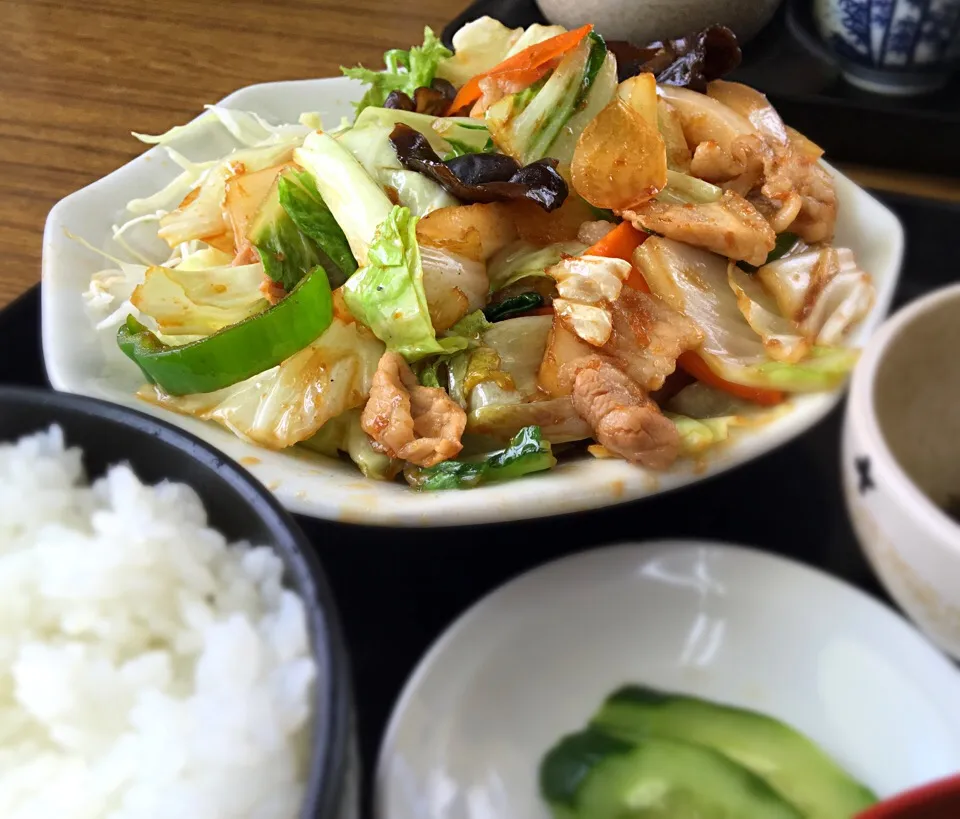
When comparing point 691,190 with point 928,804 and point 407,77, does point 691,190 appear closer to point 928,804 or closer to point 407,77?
point 407,77

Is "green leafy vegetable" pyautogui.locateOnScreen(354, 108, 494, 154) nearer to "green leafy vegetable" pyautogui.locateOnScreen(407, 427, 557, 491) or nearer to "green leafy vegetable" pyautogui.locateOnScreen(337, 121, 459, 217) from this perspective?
"green leafy vegetable" pyautogui.locateOnScreen(337, 121, 459, 217)

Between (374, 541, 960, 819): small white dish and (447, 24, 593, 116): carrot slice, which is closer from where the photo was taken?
(374, 541, 960, 819): small white dish

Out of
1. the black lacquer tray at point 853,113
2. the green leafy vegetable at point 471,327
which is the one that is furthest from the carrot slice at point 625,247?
the black lacquer tray at point 853,113

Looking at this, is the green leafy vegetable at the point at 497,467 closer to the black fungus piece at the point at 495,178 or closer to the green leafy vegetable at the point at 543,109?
the black fungus piece at the point at 495,178

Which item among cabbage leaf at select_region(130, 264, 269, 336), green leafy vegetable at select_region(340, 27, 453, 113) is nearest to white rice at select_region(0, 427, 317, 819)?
cabbage leaf at select_region(130, 264, 269, 336)

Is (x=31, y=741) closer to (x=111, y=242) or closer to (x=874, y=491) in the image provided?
(x=874, y=491)

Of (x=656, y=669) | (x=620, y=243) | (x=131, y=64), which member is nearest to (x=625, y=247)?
(x=620, y=243)
